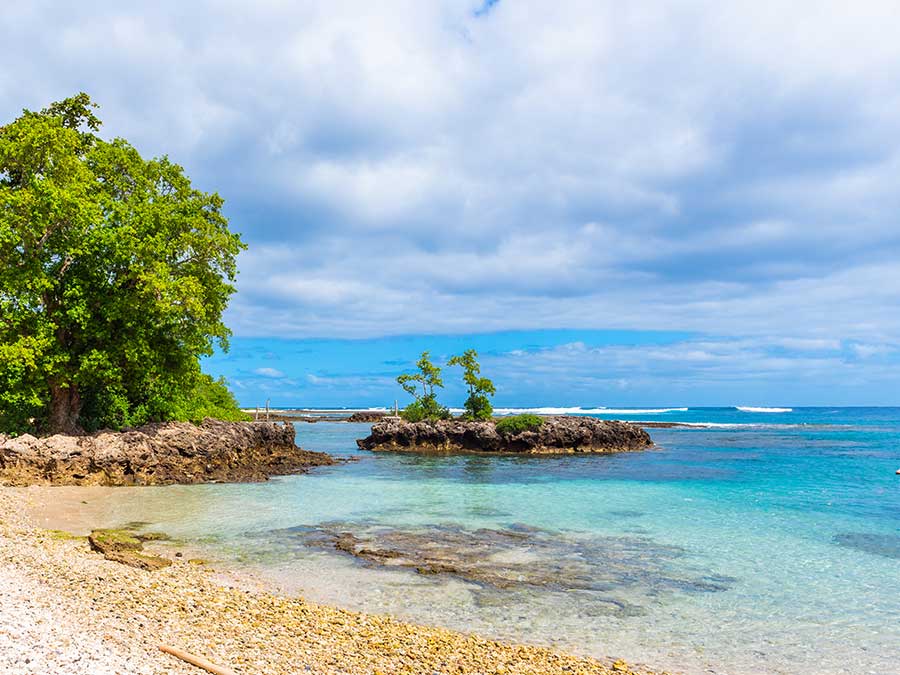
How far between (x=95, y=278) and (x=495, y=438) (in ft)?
98.1

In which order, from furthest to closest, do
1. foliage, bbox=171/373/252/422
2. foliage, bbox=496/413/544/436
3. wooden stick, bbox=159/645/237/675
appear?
foliage, bbox=496/413/544/436 < foliage, bbox=171/373/252/422 < wooden stick, bbox=159/645/237/675

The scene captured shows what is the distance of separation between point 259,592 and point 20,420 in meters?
22.1

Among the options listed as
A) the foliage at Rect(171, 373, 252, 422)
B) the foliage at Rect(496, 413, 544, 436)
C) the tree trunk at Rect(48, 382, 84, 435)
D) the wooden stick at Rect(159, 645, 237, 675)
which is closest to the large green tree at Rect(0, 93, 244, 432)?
the tree trunk at Rect(48, 382, 84, 435)

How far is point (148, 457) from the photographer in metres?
24.5

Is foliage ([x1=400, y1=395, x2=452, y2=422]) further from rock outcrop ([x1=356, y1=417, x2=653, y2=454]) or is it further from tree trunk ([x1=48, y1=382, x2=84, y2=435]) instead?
tree trunk ([x1=48, y1=382, x2=84, y2=435])

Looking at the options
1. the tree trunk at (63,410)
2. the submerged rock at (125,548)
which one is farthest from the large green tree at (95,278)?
the submerged rock at (125,548)

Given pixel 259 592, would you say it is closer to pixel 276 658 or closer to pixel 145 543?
pixel 276 658

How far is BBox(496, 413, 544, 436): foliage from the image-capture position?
46.1 meters

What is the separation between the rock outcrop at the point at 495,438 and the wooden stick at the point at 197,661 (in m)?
39.3

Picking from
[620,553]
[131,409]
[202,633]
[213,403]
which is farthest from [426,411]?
[202,633]

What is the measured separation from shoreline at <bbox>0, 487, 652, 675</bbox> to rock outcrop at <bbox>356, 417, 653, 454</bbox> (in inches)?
1427

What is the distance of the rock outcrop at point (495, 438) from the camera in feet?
150

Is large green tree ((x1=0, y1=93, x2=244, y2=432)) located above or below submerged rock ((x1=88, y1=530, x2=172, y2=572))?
above

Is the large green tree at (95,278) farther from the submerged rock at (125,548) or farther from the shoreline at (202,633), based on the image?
the shoreline at (202,633)
